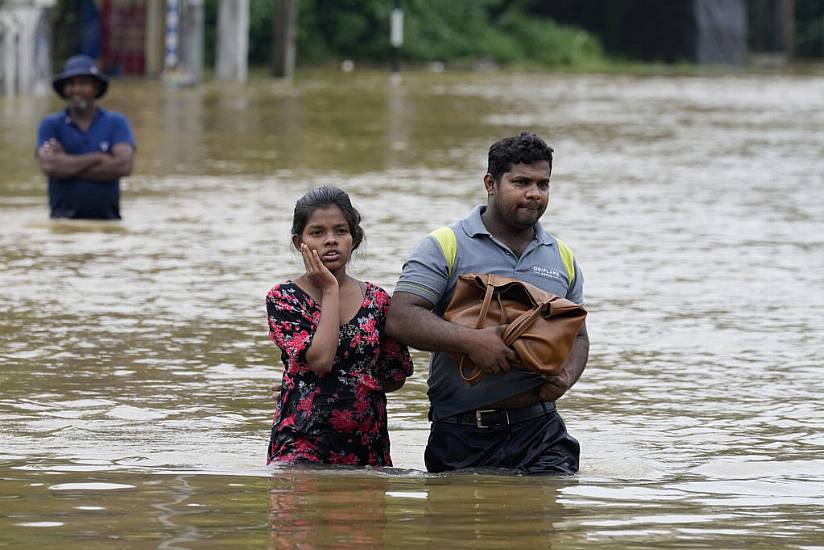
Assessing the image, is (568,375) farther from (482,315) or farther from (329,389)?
(329,389)

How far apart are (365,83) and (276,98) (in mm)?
6804

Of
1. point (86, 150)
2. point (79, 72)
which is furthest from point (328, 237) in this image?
point (86, 150)

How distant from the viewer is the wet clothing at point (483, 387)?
234 inches

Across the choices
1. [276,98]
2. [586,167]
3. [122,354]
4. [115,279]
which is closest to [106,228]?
[115,279]

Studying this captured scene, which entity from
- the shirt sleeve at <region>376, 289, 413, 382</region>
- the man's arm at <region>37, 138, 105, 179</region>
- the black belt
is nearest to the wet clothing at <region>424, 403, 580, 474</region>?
the black belt

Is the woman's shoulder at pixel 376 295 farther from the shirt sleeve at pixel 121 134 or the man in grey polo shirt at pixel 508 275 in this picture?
the shirt sleeve at pixel 121 134

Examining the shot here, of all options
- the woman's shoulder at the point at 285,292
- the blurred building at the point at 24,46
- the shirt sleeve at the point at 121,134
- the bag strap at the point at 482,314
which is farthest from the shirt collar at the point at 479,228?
the blurred building at the point at 24,46

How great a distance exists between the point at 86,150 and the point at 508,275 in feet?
24.8

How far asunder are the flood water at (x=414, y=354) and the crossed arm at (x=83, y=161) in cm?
54

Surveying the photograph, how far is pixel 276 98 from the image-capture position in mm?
32781

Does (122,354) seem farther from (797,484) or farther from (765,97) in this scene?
(765,97)

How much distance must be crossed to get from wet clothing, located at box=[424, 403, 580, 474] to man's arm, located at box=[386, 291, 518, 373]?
30cm

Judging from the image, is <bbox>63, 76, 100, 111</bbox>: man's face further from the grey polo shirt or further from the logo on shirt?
the logo on shirt

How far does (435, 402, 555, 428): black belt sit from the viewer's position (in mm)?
5965
